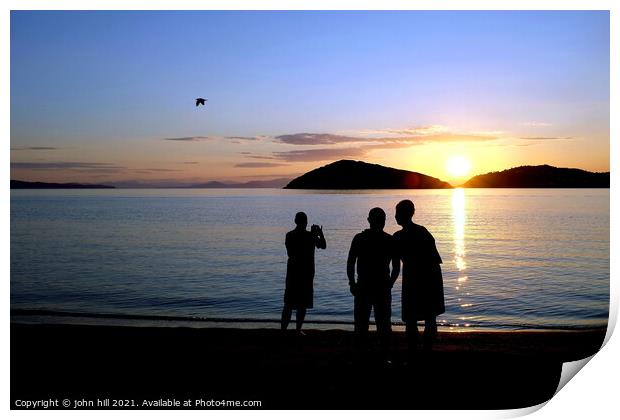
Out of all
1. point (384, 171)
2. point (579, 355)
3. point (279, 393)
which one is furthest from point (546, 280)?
point (384, 171)

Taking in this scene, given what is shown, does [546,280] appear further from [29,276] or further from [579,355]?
[29,276]

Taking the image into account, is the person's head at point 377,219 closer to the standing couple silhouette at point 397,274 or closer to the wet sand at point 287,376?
the standing couple silhouette at point 397,274

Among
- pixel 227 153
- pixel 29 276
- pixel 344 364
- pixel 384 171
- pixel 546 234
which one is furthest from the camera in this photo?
pixel 384 171

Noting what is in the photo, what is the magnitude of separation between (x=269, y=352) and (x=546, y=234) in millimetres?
35891

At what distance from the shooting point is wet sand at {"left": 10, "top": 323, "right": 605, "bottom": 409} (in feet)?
22.0

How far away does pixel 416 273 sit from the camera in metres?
6.86

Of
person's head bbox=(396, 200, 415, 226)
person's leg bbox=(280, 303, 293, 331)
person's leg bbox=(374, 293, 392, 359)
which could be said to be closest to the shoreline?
person's leg bbox=(280, 303, 293, 331)

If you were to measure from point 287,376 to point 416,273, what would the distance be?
6.73 feet

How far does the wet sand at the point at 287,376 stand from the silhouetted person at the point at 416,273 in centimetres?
60

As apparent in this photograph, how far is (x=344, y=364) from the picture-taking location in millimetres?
7293

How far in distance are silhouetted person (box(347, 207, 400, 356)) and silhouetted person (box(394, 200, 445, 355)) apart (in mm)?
177
